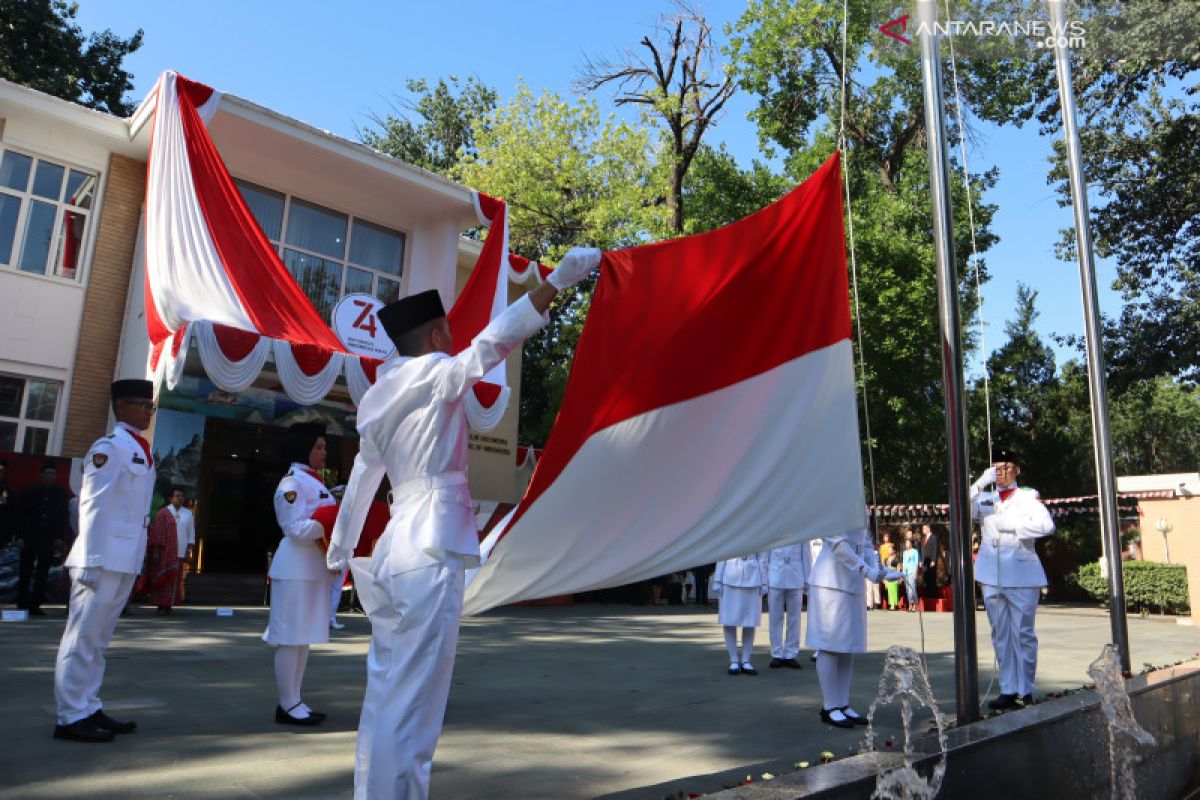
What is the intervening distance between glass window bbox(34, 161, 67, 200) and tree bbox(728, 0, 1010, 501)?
1643cm

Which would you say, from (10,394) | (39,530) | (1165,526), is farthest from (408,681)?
(1165,526)

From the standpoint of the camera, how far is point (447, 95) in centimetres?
3416

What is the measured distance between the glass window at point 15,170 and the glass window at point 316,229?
4.12 meters

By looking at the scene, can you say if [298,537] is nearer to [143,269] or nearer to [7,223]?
[143,269]

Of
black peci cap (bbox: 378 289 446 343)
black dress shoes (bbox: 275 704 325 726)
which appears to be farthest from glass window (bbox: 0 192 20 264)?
black peci cap (bbox: 378 289 446 343)

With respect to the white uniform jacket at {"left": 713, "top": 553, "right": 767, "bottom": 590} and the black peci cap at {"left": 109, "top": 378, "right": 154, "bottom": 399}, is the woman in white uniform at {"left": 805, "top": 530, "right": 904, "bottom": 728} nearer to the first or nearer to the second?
the white uniform jacket at {"left": 713, "top": 553, "right": 767, "bottom": 590}

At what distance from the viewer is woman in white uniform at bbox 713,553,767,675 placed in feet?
27.0

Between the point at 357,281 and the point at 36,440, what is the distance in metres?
6.19

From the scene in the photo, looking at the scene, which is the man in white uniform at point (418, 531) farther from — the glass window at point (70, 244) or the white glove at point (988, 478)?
the glass window at point (70, 244)

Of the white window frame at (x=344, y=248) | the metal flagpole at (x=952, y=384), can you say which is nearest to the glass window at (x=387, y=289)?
the white window frame at (x=344, y=248)

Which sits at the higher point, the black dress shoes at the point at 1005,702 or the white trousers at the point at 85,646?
the white trousers at the point at 85,646

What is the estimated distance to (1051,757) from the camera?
3533 millimetres

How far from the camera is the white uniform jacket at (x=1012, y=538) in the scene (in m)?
6.82

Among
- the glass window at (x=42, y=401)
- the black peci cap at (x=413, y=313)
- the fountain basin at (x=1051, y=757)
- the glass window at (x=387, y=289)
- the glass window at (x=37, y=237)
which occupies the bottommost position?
the fountain basin at (x=1051, y=757)
